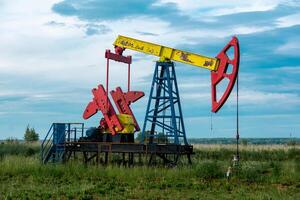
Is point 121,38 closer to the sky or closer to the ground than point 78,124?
closer to the sky

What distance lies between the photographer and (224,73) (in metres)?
20.3

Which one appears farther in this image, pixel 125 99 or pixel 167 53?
pixel 125 99

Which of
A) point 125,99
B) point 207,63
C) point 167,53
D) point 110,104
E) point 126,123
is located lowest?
point 126,123

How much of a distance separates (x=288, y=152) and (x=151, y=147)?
48.3 feet

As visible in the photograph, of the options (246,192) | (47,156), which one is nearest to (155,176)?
(246,192)

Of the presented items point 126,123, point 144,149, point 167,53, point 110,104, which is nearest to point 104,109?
point 110,104

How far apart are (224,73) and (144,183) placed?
6160mm

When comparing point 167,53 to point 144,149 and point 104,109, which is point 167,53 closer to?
point 104,109

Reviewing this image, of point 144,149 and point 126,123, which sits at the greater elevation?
point 126,123

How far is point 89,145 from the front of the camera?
74.5ft

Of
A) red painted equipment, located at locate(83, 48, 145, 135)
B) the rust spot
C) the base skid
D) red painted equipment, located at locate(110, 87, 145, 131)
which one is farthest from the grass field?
red painted equipment, located at locate(110, 87, 145, 131)

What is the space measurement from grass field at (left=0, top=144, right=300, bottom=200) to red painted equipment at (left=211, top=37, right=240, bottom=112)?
286 cm

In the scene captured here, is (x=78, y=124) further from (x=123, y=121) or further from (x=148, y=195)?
(x=148, y=195)

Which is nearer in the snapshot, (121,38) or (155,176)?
(155,176)
